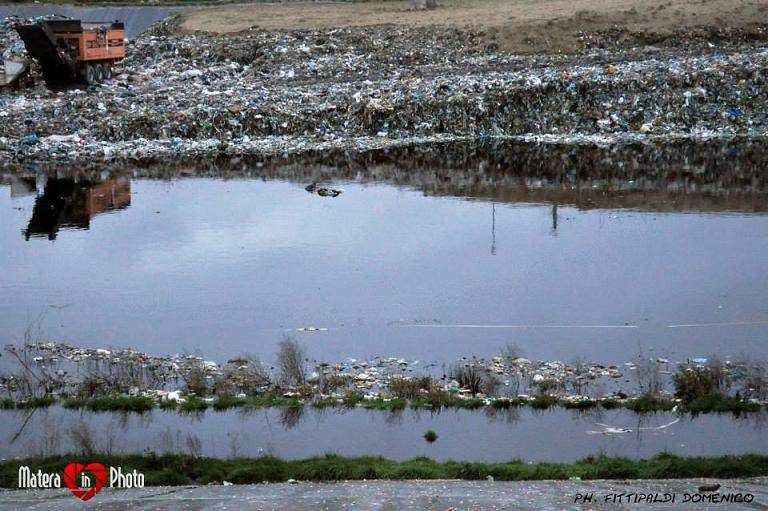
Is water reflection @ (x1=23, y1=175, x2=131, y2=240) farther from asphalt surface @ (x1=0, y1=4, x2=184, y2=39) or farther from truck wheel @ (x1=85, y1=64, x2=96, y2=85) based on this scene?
asphalt surface @ (x1=0, y1=4, x2=184, y2=39)

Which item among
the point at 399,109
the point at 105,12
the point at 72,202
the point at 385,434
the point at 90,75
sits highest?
the point at 105,12

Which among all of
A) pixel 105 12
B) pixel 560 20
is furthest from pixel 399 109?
pixel 105 12

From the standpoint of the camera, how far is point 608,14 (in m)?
29.2

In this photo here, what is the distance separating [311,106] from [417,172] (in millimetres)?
4701

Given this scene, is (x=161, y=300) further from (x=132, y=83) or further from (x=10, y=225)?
(x=132, y=83)

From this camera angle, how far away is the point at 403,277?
500 inches

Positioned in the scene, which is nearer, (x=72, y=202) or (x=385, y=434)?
(x=385, y=434)

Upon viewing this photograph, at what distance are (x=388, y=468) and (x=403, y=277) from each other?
5.45 meters

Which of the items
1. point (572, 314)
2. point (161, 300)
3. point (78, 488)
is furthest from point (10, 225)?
point (78, 488)

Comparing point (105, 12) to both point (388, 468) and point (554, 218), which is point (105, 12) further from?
point (388, 468)

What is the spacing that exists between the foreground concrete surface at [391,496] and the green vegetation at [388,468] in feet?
0.85

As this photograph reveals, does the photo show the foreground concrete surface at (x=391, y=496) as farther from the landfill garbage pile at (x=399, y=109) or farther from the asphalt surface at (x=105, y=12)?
the asphalt surface at (x=105, y=12)

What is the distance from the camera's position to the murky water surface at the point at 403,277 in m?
10.6

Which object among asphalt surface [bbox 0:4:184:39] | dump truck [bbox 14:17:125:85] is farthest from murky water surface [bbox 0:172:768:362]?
asphalt surface [bbox 0:4:184:39]
